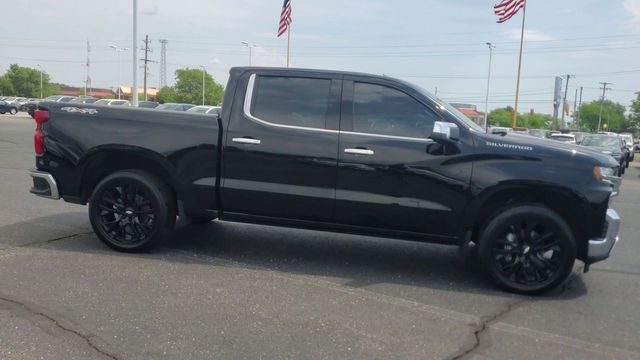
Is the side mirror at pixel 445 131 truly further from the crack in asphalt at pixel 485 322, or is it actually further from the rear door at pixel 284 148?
the crack in asphalt at pixel 485 322

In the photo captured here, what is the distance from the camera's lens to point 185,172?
572cm

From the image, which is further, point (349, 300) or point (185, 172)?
point (185, 172)

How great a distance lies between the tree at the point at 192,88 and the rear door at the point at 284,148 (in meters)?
107

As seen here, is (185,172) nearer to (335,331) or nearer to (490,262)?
(335,331)

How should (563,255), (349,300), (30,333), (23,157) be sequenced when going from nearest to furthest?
1. (30,333)
2. (349,300)
3. (563,255)
4. (23,157)

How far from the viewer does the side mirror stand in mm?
5047

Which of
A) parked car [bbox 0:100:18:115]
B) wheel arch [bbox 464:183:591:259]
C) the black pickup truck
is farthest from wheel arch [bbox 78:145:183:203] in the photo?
parked car [bbox 0:100:18:115]

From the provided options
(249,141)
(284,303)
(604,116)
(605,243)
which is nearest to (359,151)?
(249,141)

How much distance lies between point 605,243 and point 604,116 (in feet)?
488

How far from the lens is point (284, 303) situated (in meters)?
4.63

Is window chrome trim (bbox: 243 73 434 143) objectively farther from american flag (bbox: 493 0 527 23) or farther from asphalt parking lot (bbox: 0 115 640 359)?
american flag (bbox: 493 0 527 23)

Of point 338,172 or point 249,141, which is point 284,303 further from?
point 249,141

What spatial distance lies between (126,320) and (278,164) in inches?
80.2

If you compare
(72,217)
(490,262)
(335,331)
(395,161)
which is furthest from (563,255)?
(72,217)
